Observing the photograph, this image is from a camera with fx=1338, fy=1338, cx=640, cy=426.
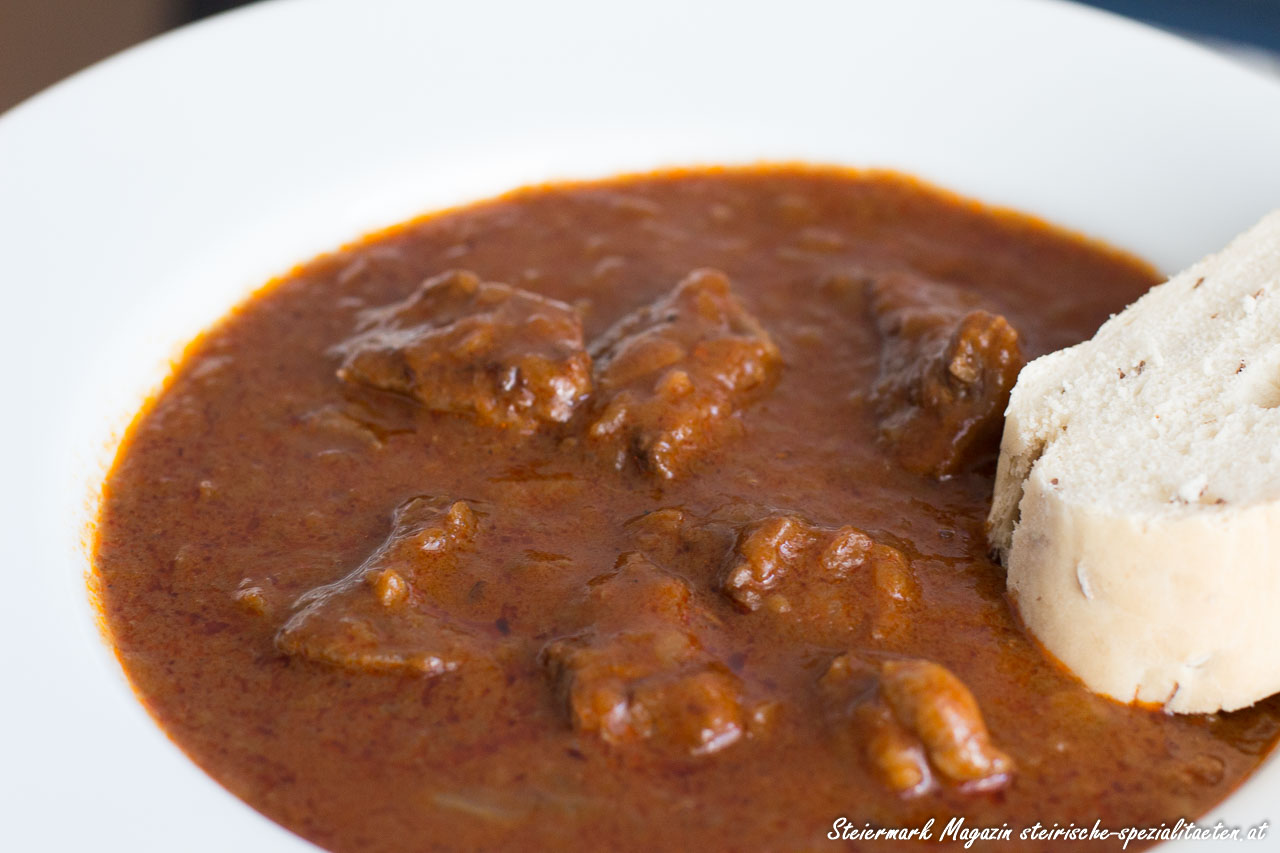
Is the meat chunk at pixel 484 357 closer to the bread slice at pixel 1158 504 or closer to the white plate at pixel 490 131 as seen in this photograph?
the white plate at pixel 490 131

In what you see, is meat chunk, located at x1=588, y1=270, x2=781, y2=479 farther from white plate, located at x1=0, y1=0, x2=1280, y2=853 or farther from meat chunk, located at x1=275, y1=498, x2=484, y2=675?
white plate, located at x1=0, y1=0, x2=1280, y2=853

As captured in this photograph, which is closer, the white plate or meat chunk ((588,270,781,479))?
meat chunk ((588,270,781,479))

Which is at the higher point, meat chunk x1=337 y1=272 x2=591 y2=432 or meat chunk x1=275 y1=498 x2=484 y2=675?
meat chunk x1=337 y1=272 x2=591 y2=432

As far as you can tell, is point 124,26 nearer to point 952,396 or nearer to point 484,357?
point 484,357

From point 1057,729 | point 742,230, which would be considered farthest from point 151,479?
point 1057,729

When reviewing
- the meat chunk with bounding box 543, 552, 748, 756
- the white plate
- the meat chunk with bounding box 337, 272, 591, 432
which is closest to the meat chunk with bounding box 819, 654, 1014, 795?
the meat chunk with bounding box 543, 552, 748, 756

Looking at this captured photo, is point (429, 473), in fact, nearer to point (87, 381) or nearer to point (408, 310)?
point (408, 310)

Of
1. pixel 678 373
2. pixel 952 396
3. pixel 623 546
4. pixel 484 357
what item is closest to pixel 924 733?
pixel 623 546
